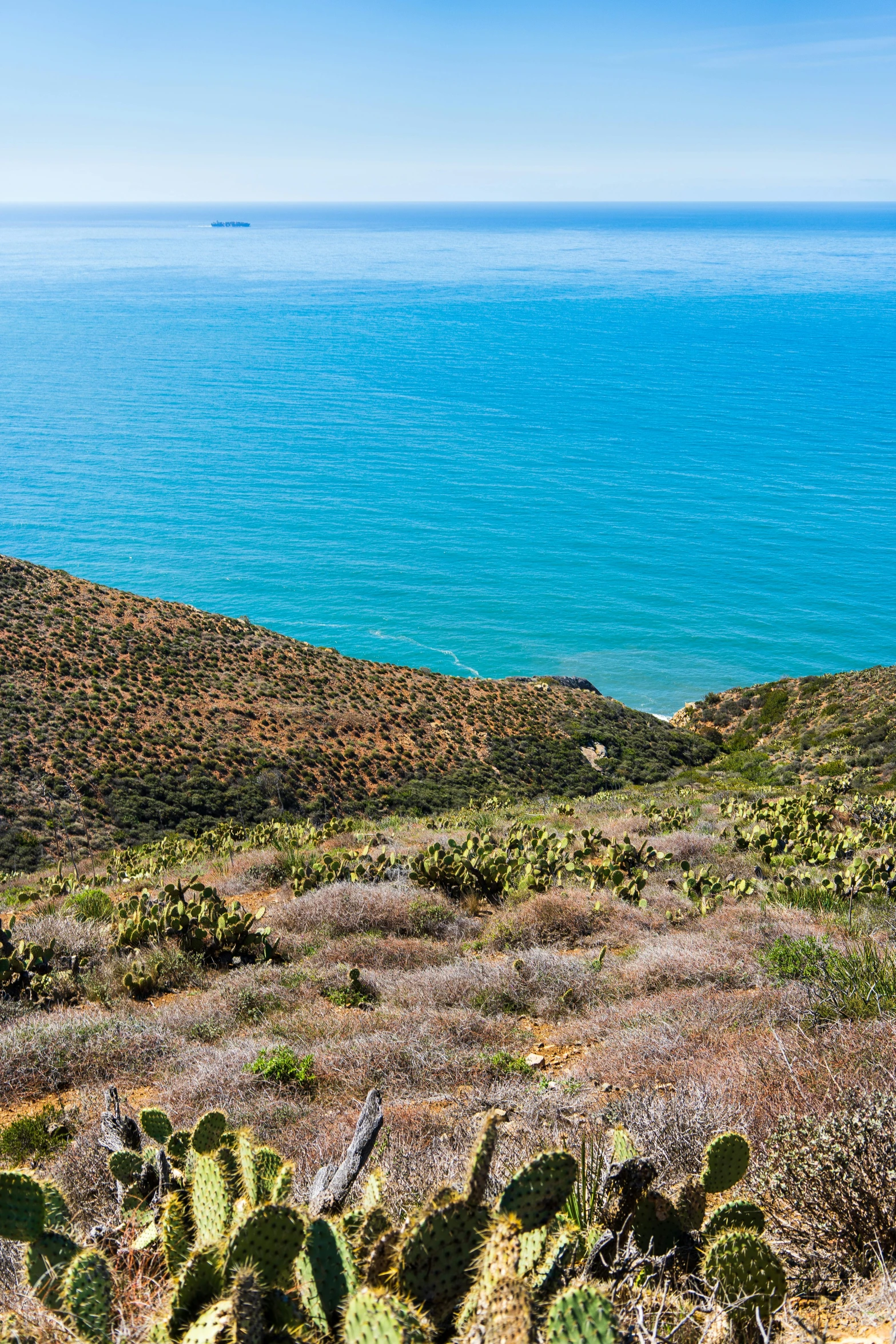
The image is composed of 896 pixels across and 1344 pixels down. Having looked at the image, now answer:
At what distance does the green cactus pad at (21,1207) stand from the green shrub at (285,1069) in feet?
9.69

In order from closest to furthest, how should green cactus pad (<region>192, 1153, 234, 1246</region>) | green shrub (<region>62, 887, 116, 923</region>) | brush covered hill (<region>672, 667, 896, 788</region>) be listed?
green cactus pad (<region>192, 1153, 234, 1246</region>) < green shrub (<region>62, 887, 116, 923</region>) < brush covered hill (<region>672, 667, 896, 788</region>)

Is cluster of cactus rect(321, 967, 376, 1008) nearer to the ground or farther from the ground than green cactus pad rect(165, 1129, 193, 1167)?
nearer to the ground

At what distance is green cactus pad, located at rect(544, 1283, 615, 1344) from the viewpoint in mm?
2100

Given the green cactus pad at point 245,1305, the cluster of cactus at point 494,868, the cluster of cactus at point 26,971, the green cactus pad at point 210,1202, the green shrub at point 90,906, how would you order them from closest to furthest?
1. the green cactus pad at point 245,1305
2. the green cactus pad at point 210,1202
3. the cluster of cactus at point 26,971
4. the green shrub at point 90,906
5. the cluster of cactus at point 494,868

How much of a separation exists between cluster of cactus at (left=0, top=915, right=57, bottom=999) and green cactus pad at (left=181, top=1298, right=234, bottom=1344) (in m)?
6.20

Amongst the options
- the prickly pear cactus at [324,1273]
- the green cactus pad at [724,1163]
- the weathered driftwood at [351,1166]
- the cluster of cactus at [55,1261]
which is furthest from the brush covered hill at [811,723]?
the cluster of cactus at [55,1261]

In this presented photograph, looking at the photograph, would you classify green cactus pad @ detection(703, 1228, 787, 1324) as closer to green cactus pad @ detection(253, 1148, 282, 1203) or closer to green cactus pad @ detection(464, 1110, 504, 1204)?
green cactus pad @ detection(464, 1110, 504, 1204)

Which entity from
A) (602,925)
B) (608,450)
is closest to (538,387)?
(608,450)

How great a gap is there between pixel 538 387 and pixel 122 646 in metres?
113

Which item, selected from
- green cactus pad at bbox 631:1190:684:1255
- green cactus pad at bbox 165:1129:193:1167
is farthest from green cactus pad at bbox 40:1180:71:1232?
green cactus pad at bbox 631:1190:684:1255

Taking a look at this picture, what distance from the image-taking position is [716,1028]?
585 cm

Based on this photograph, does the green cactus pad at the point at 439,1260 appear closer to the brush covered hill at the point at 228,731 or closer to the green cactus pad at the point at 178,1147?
the green cactus pad at the point at 178,1147

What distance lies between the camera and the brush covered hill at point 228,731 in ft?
87.4

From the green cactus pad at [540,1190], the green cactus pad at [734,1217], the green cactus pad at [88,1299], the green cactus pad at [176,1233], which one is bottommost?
the green cactus pad at [176,1233]
